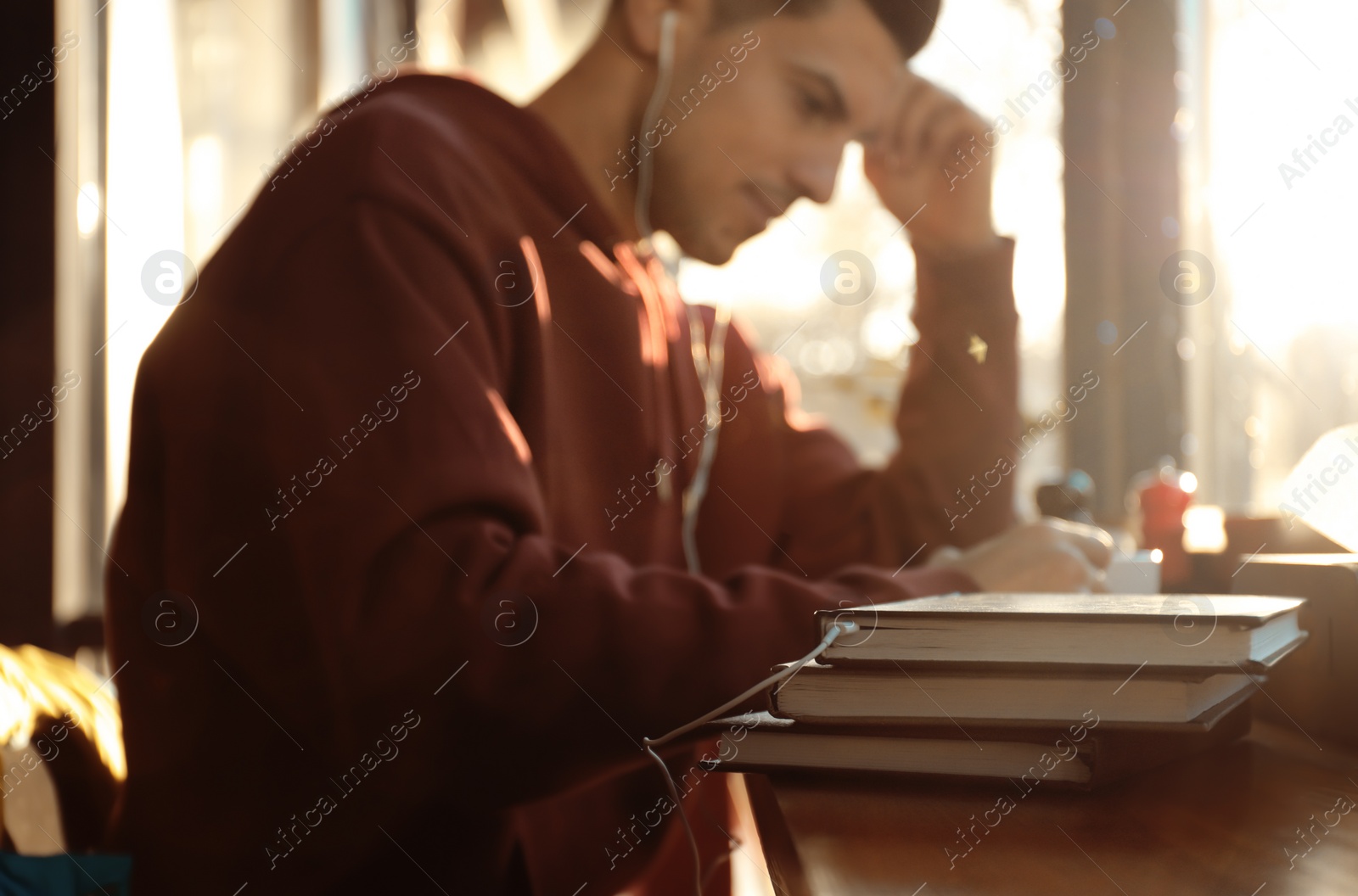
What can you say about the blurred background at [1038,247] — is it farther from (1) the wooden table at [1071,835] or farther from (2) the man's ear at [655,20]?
(1) the wooden table at [1071,835]

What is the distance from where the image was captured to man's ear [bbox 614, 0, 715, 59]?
103 centimetres

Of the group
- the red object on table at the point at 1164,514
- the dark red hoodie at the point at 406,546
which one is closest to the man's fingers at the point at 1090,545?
the dark red hoodie at the point at 406,546

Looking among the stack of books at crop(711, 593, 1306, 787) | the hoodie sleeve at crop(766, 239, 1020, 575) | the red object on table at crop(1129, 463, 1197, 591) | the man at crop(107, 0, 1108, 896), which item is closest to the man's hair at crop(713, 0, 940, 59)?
the man at crop(107, 0, 1108, 896)

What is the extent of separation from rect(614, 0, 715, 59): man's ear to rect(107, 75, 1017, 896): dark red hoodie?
23 cm

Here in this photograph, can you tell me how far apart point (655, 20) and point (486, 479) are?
658mm

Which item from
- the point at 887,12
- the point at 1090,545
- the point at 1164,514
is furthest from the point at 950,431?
the point at 887,12

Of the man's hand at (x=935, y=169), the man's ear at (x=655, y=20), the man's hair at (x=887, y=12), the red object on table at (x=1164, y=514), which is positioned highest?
the man's ear at (x=655, y=20)

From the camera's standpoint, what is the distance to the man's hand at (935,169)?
1006mm

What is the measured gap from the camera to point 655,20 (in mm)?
1028

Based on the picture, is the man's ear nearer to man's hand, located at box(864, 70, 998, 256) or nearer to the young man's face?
the young man's face

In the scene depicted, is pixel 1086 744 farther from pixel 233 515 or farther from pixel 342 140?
pixel 342 140

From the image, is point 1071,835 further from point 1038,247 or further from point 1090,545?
point 1038,247

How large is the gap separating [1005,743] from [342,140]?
65 cm

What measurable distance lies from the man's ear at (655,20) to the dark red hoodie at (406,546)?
23 centimetres
